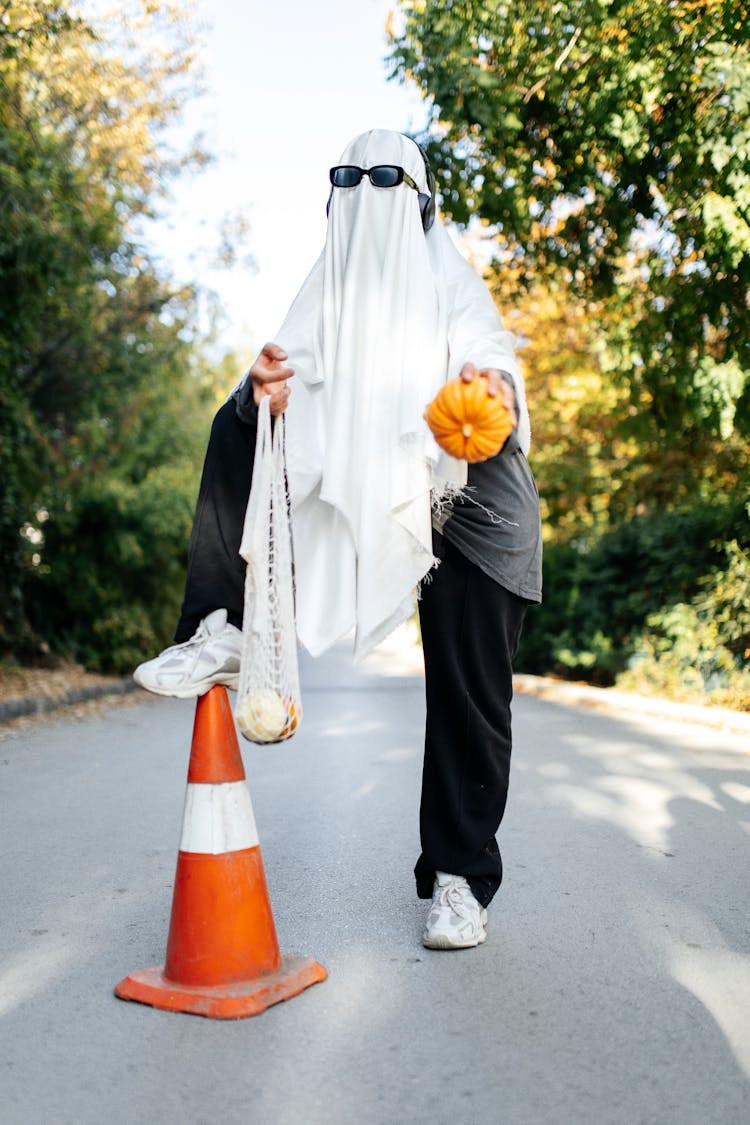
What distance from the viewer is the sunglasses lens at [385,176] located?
3.32 meters

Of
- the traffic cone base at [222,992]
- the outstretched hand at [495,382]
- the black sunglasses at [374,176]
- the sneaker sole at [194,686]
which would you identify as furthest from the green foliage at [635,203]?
the traffic cone base at [222,992]

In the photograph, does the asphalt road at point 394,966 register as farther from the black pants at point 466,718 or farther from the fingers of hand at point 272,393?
the fingers of hand at point 272,393

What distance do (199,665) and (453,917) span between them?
1048mm

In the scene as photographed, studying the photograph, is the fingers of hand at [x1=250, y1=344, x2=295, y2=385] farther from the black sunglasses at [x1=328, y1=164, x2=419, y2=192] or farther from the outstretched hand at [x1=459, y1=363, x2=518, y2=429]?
the black sunglasses at [x1=328, y1=164, x2=419, y2=192]

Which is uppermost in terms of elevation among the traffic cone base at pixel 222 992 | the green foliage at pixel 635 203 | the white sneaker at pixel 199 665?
the green foliage at pixel 635 203

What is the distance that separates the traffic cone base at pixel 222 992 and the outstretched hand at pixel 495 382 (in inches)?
59.3

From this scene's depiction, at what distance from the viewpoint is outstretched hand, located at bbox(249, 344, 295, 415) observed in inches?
116

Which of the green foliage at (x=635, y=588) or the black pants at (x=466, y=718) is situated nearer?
the black pants at (x=466, y=718)

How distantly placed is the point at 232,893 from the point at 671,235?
286 inches

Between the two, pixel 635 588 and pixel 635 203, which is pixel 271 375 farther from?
pixel 635 588

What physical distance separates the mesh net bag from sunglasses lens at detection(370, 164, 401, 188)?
2.68ft

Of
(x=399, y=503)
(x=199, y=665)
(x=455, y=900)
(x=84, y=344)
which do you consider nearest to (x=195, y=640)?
(x=199, y=665)

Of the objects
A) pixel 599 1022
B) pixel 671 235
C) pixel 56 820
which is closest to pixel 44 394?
pixel 671 235

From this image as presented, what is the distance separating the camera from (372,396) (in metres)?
3.23
